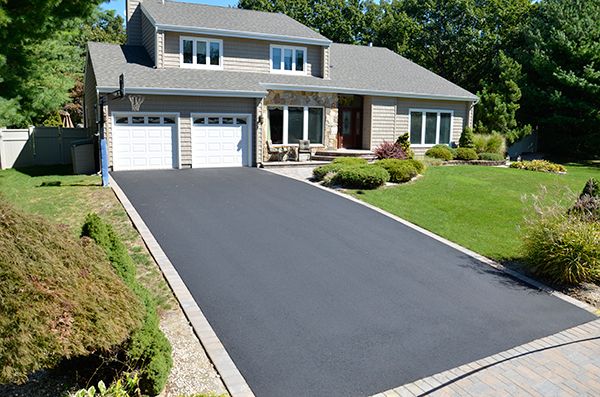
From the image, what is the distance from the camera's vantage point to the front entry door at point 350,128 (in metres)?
24.6

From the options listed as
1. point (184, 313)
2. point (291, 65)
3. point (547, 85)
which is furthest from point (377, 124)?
point (184, 313)

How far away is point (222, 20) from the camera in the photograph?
75.2 ft

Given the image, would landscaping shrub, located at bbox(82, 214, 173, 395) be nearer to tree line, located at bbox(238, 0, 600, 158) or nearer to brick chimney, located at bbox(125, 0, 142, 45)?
brick chimney, located at bbox(125, 0, 142, 45)

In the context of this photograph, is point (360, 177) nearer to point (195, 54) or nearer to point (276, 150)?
point (276, 150)

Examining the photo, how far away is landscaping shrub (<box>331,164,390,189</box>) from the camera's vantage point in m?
15.7

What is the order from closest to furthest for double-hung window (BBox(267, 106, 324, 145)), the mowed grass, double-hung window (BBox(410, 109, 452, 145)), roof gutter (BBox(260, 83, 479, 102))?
the mowed grass, roof gutter (BBox(260, 83, 479, 102)), double-hung window (BBox(267, 106, 324, 145)), double-hung window (BBox(410, 109, 452, 145))

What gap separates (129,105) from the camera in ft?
59.6

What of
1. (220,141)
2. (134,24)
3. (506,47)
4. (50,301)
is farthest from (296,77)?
(506,47)

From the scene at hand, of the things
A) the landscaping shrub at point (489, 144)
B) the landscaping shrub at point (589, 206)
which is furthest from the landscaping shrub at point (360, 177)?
the landscaping shrub at point (489, 144)

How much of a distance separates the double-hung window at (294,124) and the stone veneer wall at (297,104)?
23 cm

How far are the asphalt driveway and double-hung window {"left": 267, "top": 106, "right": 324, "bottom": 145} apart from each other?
977cm

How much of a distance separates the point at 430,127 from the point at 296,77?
7.49 metres

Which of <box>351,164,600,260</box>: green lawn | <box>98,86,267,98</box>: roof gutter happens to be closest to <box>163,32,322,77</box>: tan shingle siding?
<box>98,86,267,98</box>: roof gutter

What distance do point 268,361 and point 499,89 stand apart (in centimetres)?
2824
